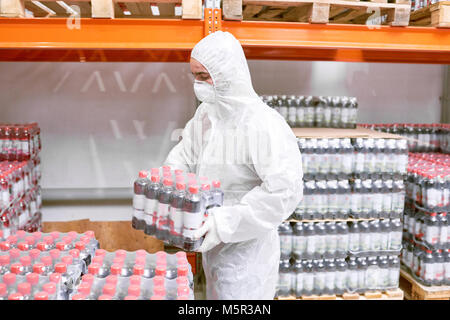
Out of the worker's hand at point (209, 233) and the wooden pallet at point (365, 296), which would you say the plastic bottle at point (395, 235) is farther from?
the worker's hand at point (209, 233)

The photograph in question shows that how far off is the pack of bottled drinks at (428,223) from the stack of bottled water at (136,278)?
2889 millimetres

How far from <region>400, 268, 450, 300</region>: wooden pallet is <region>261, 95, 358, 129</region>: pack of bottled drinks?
66.1 inches

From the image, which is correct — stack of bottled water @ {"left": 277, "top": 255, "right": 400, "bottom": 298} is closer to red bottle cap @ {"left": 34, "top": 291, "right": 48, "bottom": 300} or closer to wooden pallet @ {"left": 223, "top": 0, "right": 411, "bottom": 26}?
wooden pallet @ {"left": 223, "top": 0, "right": 411, "bottom": 26}

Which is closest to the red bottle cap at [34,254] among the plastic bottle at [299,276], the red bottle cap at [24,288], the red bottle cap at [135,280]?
the red bottle cap at [24,288]

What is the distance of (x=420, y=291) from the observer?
3.96 metres

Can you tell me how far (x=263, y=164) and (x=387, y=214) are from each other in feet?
7.75

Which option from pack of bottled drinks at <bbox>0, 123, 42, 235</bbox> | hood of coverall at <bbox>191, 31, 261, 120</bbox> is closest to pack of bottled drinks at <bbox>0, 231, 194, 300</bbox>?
hood of coverall at <bbox>191, 31, 261, 120</bbox>

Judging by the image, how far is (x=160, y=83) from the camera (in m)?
4.84

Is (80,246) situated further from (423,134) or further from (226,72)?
(423,134)

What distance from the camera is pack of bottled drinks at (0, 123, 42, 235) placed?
3.34 meters

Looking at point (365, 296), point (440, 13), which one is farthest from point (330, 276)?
point (440, 13)

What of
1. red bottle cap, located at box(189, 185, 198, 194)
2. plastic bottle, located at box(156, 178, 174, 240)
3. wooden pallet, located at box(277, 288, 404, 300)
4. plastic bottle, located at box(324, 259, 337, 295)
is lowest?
wooden pallet, located at box(277, 288, 404, 300)

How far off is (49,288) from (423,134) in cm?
467
